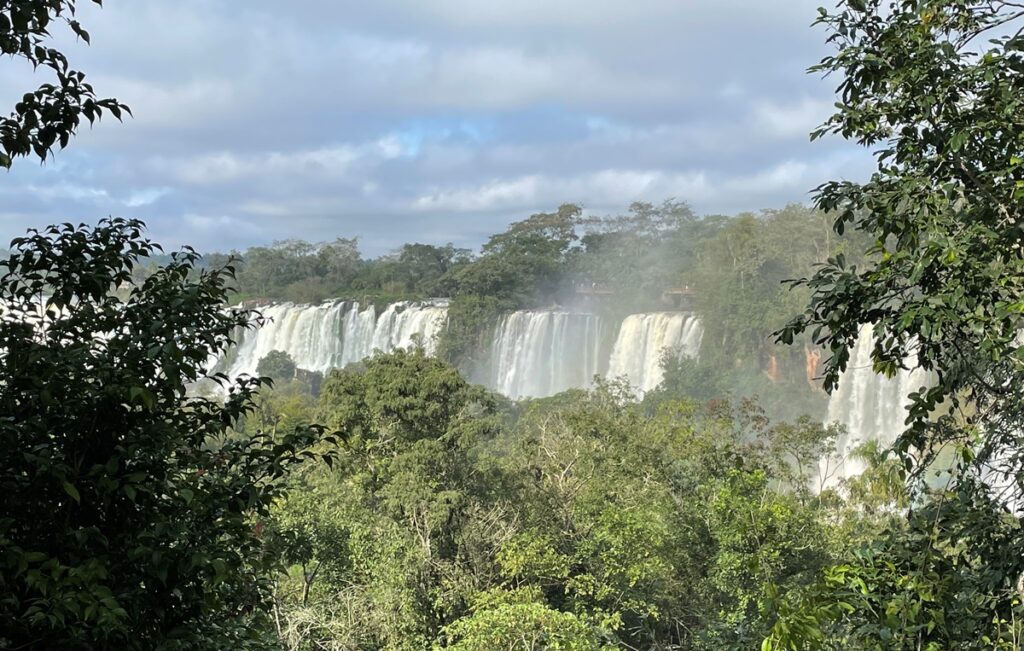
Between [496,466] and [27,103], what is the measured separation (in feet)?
39.8

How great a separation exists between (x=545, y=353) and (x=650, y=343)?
18.4 feet

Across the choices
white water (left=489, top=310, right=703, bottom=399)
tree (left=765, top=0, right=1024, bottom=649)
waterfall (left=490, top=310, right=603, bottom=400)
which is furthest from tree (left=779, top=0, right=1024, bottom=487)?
waterfall (left=490, top=310, right=603, bottom=400)

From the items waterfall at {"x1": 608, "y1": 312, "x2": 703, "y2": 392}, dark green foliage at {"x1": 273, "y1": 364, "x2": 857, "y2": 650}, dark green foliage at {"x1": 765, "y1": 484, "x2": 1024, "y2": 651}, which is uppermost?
waterfall at {"x1": 608, "y1": 312, "x2": 703, "y2": 392}

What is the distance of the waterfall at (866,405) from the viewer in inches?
1042

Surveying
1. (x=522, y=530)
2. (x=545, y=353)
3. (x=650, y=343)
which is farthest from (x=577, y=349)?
(x=522, y=530)

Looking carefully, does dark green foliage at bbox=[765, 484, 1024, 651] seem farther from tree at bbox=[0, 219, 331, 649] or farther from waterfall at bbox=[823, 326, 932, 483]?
waterfall at bbox=[823, 326, 932, 483]

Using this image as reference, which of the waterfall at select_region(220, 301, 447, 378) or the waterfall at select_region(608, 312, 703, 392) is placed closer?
the waterfall at select_region(608, 312, 703, 392)

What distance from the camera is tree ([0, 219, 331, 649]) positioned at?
7.93 feet

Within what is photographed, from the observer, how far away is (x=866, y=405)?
27.8 m

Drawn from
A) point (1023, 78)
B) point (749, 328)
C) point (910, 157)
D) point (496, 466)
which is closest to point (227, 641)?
point (910, 157)

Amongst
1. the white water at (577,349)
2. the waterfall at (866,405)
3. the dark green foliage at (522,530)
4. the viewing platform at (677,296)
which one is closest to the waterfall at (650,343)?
the white water at (577,349)

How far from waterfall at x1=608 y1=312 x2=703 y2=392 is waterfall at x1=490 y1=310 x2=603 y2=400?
170cm

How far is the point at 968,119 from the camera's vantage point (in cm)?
293

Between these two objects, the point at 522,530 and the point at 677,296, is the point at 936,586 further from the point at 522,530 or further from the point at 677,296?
the point at 677,296
